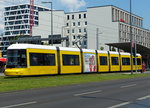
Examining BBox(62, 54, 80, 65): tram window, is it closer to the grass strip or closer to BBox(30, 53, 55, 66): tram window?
BBox(30, 53, 55, 66): tram window

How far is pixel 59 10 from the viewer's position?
129 meters

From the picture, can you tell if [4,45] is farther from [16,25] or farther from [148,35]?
[148,35]

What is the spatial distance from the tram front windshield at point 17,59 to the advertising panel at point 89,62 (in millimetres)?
11096

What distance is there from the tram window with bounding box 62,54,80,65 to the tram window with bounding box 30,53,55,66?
2104 millimetres

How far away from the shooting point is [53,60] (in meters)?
33.4

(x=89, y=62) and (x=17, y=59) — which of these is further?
(x=89, y=62)

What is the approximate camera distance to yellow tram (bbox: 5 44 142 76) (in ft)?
97.5

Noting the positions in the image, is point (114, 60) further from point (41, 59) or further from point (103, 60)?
point (41, 59)

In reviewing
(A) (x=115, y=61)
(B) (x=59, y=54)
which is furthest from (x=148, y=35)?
(B) (x=59, y=54)

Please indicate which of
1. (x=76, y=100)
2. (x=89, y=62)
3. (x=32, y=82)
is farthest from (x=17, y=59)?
(x=76, y=100)

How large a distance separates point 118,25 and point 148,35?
34695 mm

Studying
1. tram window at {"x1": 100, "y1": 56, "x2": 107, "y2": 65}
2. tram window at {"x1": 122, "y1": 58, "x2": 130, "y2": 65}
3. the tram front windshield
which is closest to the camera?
the tram front windshield

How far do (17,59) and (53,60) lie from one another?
476 centimetres

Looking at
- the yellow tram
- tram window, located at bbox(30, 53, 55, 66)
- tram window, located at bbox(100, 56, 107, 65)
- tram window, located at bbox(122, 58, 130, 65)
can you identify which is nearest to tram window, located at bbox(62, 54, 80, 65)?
the yellow tram
